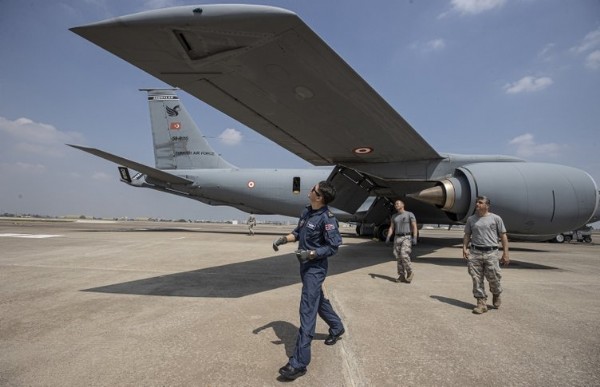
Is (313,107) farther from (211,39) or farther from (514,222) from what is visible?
(514,222)

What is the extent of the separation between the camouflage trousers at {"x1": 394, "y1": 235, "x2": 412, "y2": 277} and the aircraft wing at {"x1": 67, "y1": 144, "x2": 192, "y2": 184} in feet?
35.0

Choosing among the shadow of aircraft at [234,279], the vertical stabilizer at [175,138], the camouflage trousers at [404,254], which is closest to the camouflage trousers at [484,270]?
the camouflage trousers at [404,254]

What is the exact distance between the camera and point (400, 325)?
341 centimetres

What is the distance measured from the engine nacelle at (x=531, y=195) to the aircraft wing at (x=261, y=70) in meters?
1.62

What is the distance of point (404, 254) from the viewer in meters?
5.65

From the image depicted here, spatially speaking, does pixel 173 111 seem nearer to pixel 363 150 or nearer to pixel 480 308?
pixel 363 150

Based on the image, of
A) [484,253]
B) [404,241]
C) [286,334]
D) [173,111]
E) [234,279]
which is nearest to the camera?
[286,334]

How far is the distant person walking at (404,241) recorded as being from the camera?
5641mm

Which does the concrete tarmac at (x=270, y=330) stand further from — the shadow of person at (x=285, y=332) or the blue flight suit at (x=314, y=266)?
the blue flight suit at (x=314, y=266)

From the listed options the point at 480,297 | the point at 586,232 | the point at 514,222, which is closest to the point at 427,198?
the point at 514,222

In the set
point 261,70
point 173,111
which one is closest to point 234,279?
point 261,70

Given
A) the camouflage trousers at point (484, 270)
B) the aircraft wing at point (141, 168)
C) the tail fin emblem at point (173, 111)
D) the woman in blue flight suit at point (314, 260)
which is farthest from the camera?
the tail fin emblem at point (173, 111)

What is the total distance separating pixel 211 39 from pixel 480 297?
16.0 ft

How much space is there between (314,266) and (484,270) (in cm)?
305
